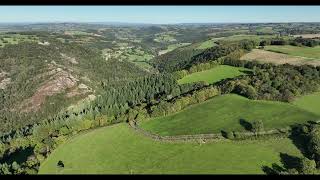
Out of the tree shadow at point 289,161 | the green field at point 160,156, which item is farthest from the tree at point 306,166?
the green field at point 160,156

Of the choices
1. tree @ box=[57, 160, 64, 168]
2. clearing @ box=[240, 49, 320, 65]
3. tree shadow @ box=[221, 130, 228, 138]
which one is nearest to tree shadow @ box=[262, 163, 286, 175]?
tree shadow @ box=[221, 130, 228, 138]

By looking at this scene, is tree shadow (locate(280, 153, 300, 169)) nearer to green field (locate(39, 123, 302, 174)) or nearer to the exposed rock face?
green field (locate(39, 123, 302, 174))

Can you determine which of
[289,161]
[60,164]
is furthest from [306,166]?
[60,164]

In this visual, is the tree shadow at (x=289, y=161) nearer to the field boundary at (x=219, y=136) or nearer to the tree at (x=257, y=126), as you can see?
the field boundary at (x=219, y=136)

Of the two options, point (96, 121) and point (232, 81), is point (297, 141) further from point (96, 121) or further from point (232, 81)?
point (96, 121)

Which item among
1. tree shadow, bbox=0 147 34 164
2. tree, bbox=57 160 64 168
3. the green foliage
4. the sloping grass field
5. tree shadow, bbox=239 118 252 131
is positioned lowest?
tree shadow, bbox=0 147 34 164
